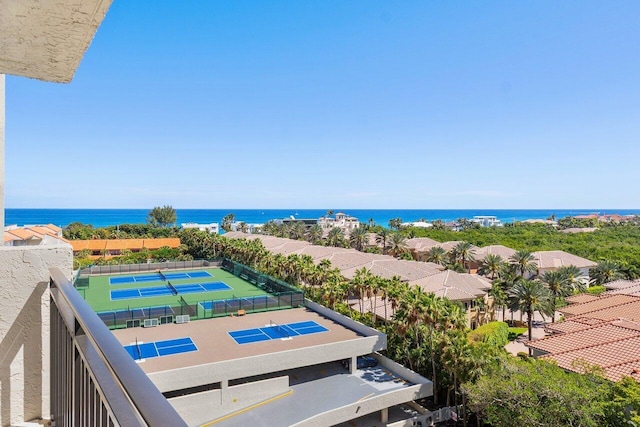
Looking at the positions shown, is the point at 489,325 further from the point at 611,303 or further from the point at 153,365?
the point at 153,365

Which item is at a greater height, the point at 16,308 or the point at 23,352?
the point at 16,308

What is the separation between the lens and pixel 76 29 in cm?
208

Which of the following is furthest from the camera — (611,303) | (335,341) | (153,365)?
(611,303)

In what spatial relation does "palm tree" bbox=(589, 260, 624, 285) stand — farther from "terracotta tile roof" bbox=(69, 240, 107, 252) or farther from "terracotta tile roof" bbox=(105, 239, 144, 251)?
"terracotta tile roof" bbox=(69, 240, 107, 252)

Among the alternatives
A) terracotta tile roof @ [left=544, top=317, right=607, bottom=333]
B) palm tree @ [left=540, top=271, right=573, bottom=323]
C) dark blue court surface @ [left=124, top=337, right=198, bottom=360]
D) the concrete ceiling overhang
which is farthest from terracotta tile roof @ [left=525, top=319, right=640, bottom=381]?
the concrete ceiling overhang

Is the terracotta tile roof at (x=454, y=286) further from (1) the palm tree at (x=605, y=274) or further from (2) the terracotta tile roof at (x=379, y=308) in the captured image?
(1) the palm tree at (x=605, y=274)

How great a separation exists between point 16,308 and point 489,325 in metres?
28.7

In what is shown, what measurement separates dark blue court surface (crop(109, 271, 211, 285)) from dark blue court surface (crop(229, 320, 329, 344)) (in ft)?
57.9

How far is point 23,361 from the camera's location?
3387 mm

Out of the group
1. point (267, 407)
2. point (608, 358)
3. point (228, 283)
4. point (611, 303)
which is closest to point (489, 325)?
point (611, 303)

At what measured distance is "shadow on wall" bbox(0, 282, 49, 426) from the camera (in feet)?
10.8

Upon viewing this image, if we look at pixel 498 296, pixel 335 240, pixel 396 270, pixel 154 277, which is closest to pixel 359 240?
pixel 335 240

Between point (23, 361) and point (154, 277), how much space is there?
37217 mm

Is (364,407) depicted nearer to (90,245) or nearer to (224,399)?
(224,399)
